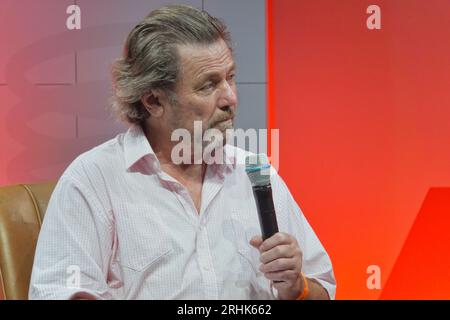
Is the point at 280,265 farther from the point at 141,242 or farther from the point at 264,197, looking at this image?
the point at 141,242

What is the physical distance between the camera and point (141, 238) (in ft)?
4.60

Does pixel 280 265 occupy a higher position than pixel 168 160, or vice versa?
pixel 168 160

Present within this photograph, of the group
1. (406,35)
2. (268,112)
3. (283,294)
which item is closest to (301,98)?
(268,112)

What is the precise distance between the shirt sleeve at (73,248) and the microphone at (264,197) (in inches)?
14.9

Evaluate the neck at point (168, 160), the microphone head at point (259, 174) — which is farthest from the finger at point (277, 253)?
the neck at point (168, 160)

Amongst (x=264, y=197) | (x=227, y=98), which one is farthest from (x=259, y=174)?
(x=227, y=98)

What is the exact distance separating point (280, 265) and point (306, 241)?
0.31 m

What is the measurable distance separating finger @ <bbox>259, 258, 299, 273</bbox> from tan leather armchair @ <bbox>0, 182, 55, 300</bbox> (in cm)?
62

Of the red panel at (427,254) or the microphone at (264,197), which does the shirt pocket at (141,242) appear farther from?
the red panel at (427,254)

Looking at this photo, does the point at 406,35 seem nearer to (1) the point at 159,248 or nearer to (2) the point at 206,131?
(2) the point at 206,131

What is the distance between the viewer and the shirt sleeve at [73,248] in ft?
4.31

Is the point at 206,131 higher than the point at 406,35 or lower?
lower
